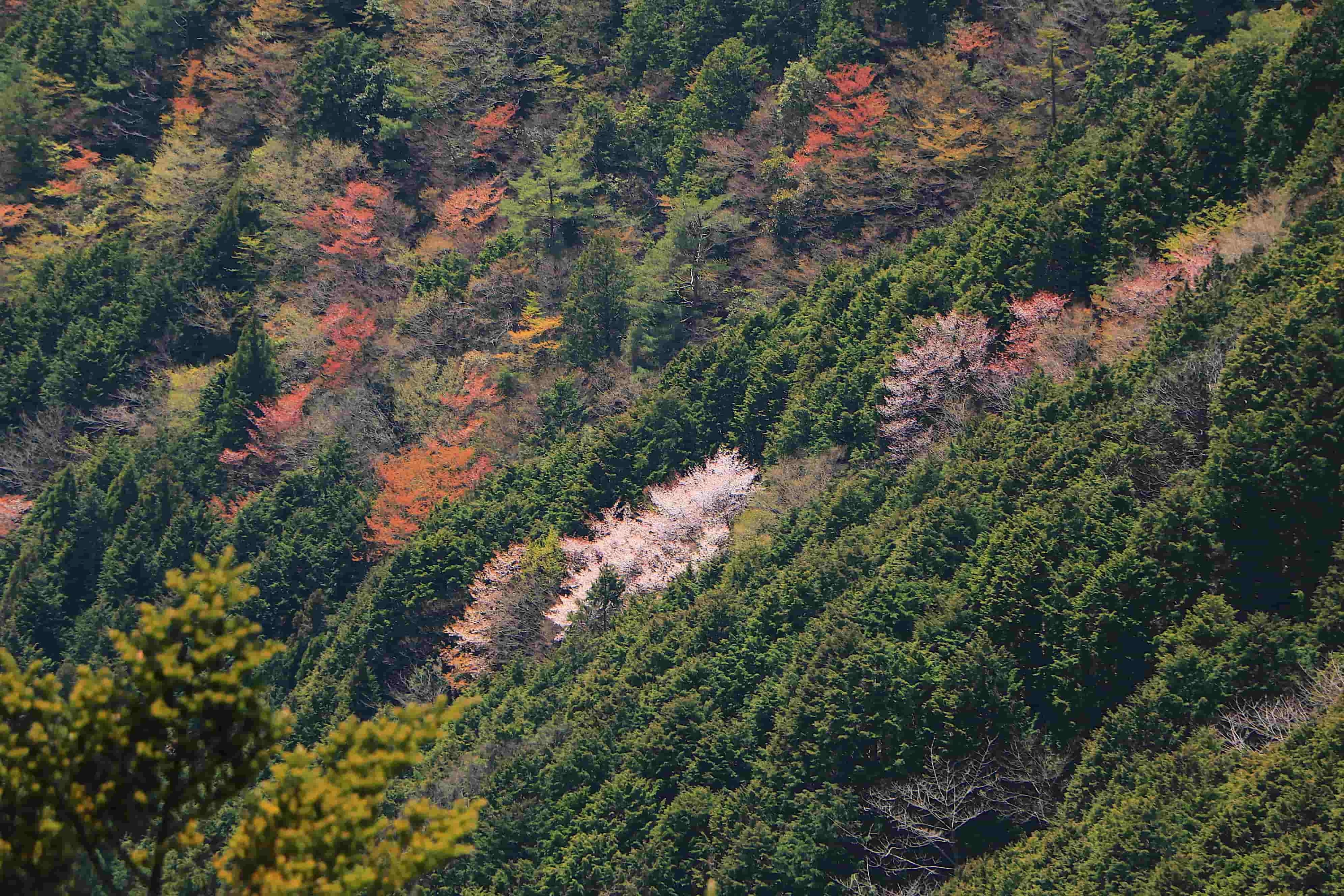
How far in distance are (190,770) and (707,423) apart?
43451 mm

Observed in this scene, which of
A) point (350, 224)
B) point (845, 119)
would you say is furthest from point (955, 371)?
point (350, 224)

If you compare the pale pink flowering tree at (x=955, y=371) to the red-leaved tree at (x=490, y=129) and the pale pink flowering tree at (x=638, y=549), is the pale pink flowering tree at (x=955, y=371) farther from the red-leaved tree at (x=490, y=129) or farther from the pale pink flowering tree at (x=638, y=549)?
the red-leaved tree at (x=490, y=129)

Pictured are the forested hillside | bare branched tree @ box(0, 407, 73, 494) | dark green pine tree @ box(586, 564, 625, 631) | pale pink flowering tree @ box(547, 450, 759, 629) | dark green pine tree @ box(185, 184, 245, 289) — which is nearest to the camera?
the forested hillside

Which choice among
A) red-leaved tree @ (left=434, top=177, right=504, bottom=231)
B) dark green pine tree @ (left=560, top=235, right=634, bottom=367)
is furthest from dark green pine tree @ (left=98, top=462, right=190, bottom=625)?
dark green pine tree @ (left=560, top=235, right=634, bottom=367)

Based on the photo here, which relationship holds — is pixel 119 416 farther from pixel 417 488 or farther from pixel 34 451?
pixel 417 488

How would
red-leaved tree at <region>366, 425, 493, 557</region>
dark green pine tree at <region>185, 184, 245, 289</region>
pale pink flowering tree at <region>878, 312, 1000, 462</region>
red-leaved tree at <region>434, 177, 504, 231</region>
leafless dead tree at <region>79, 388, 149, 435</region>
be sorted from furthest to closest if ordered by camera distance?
dark green pine tree at <region>185, 184, 245, 289</region> → red-leaved tree at <region>434, 177, 504, 231</region> → leafless dead tree at <region>79, 388, 149, 435</region> → red-leaved tree at <region>366, 425, 493, 557</region> → pale pink flowering tree at <region>878, 312, 1000, 462</region>

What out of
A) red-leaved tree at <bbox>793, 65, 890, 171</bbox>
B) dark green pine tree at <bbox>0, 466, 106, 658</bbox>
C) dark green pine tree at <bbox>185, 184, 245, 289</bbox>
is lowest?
dark green pine tree at <bbox>0, 466, 106, 658</bbox>

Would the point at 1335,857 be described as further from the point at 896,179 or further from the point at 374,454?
the point at 374,454

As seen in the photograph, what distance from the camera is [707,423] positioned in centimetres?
5547

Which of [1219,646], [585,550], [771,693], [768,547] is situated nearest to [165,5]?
[585,550]

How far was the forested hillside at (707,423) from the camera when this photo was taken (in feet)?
109

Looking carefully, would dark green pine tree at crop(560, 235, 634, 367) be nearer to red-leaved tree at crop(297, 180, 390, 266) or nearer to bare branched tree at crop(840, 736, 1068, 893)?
red-leaved tree at crop(297, 180, 390, 266)

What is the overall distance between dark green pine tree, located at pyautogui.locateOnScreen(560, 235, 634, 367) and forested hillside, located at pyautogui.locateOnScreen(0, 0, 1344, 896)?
255mm

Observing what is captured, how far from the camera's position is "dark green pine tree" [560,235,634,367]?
Result: 64.8m
